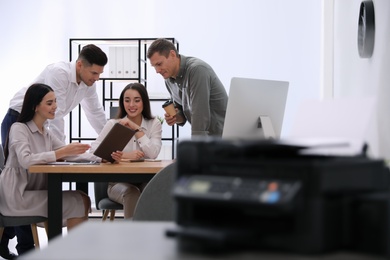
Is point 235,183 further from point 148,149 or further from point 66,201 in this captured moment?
point 148,149

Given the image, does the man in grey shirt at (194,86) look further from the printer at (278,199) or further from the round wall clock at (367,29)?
the printer at (278,199)

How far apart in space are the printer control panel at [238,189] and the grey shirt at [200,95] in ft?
9.01

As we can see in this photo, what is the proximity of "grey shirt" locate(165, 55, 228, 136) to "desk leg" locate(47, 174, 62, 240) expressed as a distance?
34.3 inches

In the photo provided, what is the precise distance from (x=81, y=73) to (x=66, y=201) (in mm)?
1126

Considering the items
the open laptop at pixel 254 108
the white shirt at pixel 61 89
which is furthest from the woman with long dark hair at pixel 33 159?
the open laptop at pixel 254 108

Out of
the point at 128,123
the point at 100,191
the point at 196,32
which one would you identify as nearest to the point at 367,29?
the point at 128,123

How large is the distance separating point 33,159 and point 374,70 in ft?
6.45

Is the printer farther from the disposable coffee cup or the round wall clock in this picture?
the disposable coffee cup

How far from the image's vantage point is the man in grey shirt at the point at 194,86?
12.8ft

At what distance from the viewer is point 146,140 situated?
424 centimetres

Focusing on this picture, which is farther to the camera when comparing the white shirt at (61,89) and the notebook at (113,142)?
the white shirt at (61,89)

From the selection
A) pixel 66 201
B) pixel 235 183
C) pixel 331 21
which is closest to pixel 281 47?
pixel 331 21

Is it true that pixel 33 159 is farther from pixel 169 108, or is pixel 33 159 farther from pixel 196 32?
pixel 196 32

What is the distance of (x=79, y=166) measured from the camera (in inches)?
138
